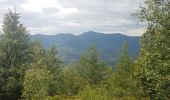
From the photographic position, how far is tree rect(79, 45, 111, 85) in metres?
83.9

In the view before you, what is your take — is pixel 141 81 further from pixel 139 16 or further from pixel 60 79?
pixel 139 16

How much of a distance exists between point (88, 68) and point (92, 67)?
3.11 ft

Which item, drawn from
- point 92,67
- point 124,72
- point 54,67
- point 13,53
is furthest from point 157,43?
point 124,72

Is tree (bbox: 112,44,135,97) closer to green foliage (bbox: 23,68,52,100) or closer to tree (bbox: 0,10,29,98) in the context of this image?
tree (bbox: 0,10,29,98)

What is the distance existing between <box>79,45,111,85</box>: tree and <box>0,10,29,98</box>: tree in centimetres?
2937

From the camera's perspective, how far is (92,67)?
84.1 m

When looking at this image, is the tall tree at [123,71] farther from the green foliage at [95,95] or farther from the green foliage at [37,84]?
the green foliage at [95,95]

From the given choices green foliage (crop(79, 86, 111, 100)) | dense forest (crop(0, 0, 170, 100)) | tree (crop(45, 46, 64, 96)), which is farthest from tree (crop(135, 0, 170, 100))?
tree (crop(45, 46, 64, 96))

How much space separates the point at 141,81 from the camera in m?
62.7

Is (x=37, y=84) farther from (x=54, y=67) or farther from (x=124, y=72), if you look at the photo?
(x=124, y=72)

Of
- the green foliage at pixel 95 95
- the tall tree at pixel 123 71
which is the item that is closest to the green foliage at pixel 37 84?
the green foliage at pixel 95 95

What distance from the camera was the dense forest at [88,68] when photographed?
3244 centimetres

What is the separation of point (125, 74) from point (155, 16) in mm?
57087

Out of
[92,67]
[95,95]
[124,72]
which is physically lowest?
[124,72]
